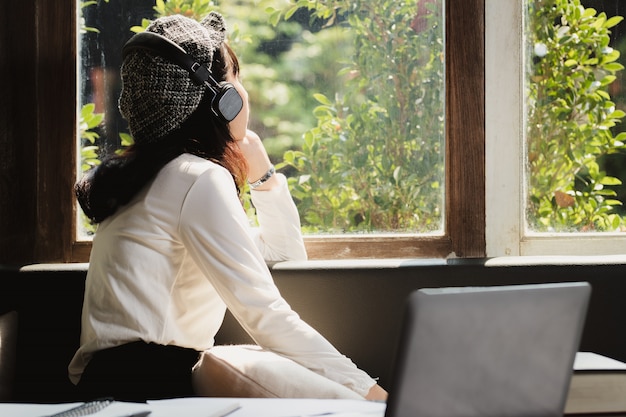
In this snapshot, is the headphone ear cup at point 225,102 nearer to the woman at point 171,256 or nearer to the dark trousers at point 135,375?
the woman at point 171,256

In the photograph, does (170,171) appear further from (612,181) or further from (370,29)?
(612,181)

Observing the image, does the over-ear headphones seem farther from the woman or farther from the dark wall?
the dark wall

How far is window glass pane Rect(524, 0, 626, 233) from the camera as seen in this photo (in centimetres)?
A: 239

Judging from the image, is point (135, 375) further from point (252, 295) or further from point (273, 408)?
point (273, 408)

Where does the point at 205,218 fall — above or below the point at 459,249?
above

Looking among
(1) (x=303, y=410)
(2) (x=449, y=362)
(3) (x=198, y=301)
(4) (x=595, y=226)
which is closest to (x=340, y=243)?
(3) (x=198, y=301)

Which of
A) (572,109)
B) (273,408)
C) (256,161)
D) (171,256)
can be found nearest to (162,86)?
(171,256)

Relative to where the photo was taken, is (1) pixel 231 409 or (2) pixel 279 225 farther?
(2) pixel 279 225

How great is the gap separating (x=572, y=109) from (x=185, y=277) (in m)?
1.42

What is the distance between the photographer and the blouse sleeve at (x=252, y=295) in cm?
160

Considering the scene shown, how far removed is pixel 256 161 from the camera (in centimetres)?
222

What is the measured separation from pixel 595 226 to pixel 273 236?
1080mm

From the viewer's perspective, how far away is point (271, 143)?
7.75 feet

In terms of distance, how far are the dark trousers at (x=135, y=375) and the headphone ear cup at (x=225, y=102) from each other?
0.59 meters
